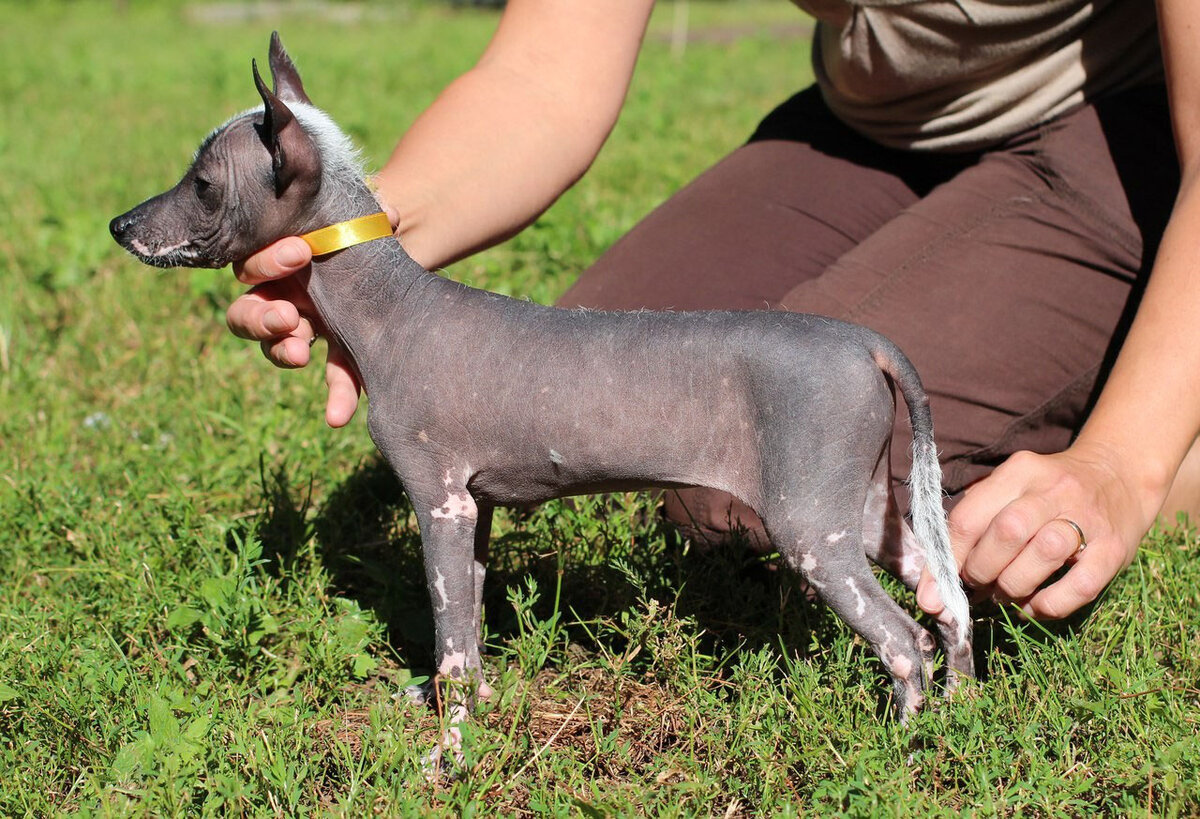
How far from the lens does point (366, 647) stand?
2.90 meters

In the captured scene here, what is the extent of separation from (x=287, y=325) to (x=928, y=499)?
1.44m

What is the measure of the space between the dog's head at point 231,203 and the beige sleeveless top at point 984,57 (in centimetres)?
169

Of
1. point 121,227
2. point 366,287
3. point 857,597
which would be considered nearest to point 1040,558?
point 857,597

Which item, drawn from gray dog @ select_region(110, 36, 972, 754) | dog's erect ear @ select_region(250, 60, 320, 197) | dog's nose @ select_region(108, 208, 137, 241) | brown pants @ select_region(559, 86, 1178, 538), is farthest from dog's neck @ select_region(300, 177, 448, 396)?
brown pants @ select_region(559, 86, 1178, 538)

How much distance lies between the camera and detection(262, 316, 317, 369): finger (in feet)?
8.60

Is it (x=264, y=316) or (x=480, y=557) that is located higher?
(x=264, y=316)

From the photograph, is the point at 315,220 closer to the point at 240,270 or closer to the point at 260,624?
the point at 240,270

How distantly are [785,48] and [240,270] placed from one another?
41.2 ft

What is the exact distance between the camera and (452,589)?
2354 mm

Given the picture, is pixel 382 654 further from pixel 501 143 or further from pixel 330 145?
pixel 501 143

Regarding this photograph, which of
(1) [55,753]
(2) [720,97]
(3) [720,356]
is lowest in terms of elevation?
(2) [720,97]

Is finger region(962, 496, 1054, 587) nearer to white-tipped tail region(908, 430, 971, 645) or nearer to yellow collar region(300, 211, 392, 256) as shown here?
white-tipped tail region(908, 430, 971, 645)

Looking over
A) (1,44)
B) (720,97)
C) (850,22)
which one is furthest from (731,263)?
(1,44)

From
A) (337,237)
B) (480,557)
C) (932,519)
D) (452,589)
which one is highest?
(337,237)
